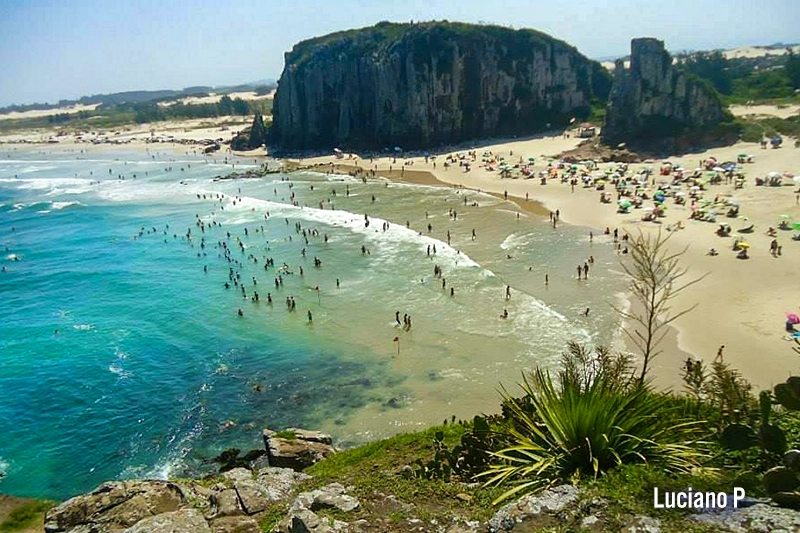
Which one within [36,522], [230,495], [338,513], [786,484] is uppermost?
[786,484]

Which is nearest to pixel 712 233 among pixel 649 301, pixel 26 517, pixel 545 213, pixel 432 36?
pixel 545 213

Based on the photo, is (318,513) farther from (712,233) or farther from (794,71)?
(794,71)

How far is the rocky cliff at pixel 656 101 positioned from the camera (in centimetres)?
6594

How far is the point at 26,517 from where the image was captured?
16.9 meters

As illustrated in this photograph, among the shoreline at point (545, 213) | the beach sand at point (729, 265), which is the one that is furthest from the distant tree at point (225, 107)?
the beach sand at point (729, 265)

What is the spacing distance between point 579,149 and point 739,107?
3053cm

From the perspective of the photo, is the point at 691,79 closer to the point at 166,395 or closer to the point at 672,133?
the point at 672,133

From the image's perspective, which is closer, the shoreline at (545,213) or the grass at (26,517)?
the grass at (26,517)

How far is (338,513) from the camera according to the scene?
8.17 m

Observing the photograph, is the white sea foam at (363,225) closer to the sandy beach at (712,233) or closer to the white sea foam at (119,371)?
the sandy beach at (712,233)

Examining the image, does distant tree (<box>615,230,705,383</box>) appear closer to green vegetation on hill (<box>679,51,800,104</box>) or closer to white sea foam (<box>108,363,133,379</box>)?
white sea foam (<box>108,363,133,379</box>)

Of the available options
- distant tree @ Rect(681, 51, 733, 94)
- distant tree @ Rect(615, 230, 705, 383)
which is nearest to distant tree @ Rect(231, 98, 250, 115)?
distant tree @ Rect(681, 51, 733, 94)

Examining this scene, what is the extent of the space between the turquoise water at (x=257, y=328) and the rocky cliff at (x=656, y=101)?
2827cm

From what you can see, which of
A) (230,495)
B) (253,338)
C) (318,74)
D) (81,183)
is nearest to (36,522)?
(230,495)
